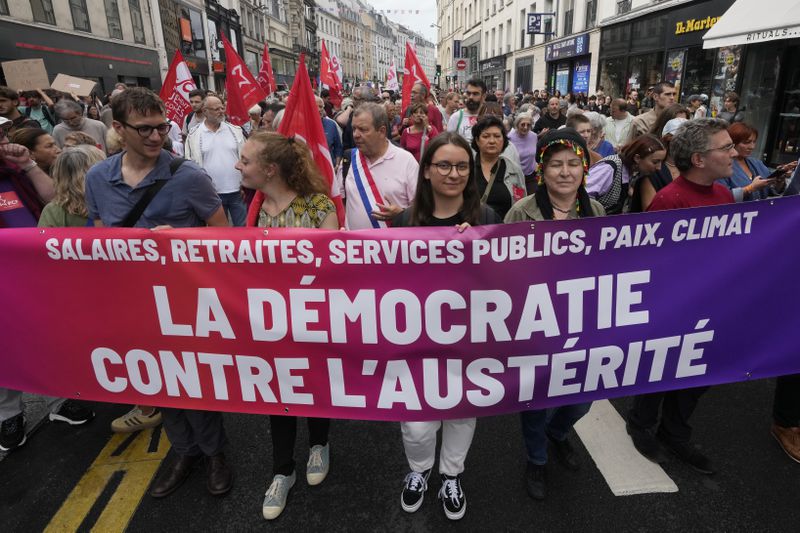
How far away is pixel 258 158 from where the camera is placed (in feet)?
8.44

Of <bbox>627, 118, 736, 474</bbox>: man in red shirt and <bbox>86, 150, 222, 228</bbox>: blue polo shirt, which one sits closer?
<bbox>86, 150, 222, 228</bbox>: blue polo shirt

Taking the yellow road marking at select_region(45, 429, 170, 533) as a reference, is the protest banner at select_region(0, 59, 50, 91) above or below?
above

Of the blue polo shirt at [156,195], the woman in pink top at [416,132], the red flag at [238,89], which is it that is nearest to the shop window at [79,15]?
the red flag at [238,89]

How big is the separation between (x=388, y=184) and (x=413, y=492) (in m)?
2.07

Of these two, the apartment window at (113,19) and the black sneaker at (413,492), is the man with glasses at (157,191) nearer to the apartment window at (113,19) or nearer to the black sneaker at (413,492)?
the black sneaker at (413,492)

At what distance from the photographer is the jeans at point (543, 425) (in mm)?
2623

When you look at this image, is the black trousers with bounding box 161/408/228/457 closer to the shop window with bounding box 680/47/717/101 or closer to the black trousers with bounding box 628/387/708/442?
the black trousers with bounding box 628/387/708/442

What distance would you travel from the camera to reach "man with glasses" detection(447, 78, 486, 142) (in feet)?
21.4

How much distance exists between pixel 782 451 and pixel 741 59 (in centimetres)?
1165

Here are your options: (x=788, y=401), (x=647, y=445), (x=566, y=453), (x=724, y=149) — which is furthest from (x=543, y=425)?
(x=724, y=149)

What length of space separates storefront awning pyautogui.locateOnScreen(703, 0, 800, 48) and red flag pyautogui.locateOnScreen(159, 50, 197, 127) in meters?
9.46

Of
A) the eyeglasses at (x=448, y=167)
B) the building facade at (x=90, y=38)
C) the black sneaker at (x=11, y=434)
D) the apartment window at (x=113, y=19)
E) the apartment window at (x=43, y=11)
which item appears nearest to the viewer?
the eyeglasses at (x=448, y=167)

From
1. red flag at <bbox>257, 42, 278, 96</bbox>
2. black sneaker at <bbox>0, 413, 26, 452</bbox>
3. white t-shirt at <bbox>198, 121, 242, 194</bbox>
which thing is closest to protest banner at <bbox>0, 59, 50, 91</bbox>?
red flag at <bbox>257, 42, 278, 96</bbox>

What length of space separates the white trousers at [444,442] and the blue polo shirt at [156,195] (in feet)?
5.12
